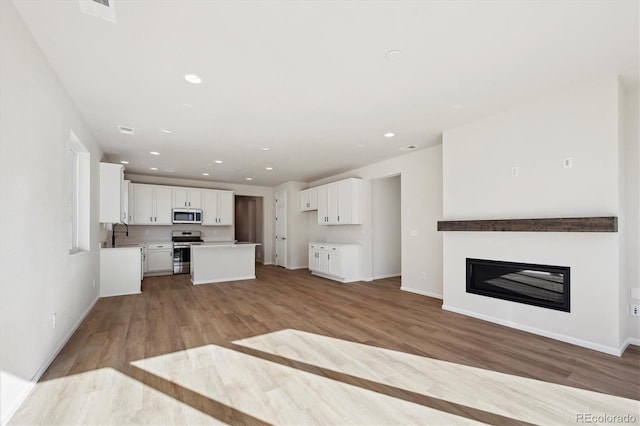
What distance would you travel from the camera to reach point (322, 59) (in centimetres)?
246

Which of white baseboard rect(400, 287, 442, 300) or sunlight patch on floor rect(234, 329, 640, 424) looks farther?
white baseboard rect(400, 287, 442, 300)

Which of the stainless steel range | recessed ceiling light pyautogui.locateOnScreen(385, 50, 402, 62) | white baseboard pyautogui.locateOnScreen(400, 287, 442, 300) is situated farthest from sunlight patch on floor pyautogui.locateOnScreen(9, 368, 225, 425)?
the stainless steel range

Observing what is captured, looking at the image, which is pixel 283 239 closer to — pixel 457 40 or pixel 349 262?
pixel 349 262

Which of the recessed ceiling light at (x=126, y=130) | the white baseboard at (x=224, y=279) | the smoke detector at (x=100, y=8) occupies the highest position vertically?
the smoke detector at (x=100, y=8)

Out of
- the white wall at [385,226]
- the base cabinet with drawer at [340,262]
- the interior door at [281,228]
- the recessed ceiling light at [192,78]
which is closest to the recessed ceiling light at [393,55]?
the recessed ceiling light at [192,78]

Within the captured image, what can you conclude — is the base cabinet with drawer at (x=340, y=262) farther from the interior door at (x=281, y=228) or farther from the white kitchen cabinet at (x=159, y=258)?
the white kitchen cabinet at (x=159, y=258)

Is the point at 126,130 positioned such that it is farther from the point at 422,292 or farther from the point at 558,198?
the point at 558,198

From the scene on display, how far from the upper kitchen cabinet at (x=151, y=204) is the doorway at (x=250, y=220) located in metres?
2.99

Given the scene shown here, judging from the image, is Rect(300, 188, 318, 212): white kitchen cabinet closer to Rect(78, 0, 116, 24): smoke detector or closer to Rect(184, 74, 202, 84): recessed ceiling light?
Rect(184, 74, 202, 84): recessed ceiling light

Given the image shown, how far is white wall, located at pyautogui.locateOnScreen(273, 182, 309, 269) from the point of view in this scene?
8633 mm

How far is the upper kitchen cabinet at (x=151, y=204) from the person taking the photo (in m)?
7.31

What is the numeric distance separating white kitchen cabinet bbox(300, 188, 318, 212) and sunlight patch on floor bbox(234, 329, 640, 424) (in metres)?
5.21

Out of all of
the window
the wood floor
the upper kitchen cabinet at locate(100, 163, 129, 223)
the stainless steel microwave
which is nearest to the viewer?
the wood floor

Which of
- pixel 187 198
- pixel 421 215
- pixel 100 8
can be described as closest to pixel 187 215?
pixel 187 198
